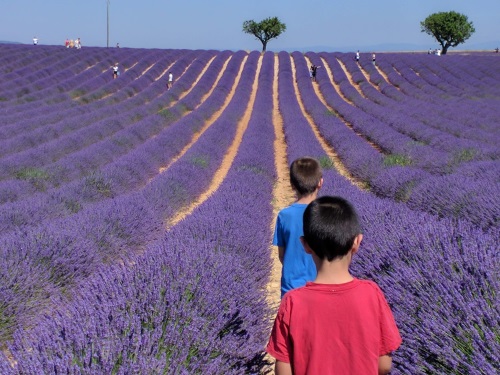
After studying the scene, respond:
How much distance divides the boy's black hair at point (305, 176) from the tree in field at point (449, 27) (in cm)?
5287

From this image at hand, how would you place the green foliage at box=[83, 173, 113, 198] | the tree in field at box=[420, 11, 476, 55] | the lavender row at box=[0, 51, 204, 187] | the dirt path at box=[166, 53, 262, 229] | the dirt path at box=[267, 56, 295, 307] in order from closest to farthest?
the dirt path at box=[267, 56, 295, 307], the dirt path at box=[166, 53, 262, 229], the green foliage at box=[83, 173, 113, 198], the lavender row at box=[0, 51, 204, 187], the tree in field at box=[420, 11, 476, 55]

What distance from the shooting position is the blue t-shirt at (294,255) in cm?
256

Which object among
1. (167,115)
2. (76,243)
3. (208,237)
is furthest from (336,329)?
(167,115)

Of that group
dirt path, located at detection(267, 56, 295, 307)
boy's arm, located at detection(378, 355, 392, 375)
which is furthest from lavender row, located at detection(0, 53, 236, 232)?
boy's arm, located at detection(378, 355, 392, 375)

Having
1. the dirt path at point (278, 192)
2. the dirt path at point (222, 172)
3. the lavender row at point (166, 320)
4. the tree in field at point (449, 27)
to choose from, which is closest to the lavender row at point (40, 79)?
the dirt path at point (222, 172)

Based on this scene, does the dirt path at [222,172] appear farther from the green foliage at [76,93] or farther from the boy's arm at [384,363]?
the green foliage at [76,93]

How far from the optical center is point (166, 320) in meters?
2.47

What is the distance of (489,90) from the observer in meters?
21.1

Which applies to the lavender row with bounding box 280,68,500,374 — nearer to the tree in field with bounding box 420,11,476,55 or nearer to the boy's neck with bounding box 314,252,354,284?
the boy's neck with bounding box 314,252,354,284

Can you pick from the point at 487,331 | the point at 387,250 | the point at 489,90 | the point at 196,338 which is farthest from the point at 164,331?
the point at 489,90

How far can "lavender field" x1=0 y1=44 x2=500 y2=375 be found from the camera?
7.29 feet

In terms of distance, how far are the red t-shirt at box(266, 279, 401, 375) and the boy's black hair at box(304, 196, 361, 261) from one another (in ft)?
0.34

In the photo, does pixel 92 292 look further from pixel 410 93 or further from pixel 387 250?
pixel 410 93

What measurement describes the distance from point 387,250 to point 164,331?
1560 mm
